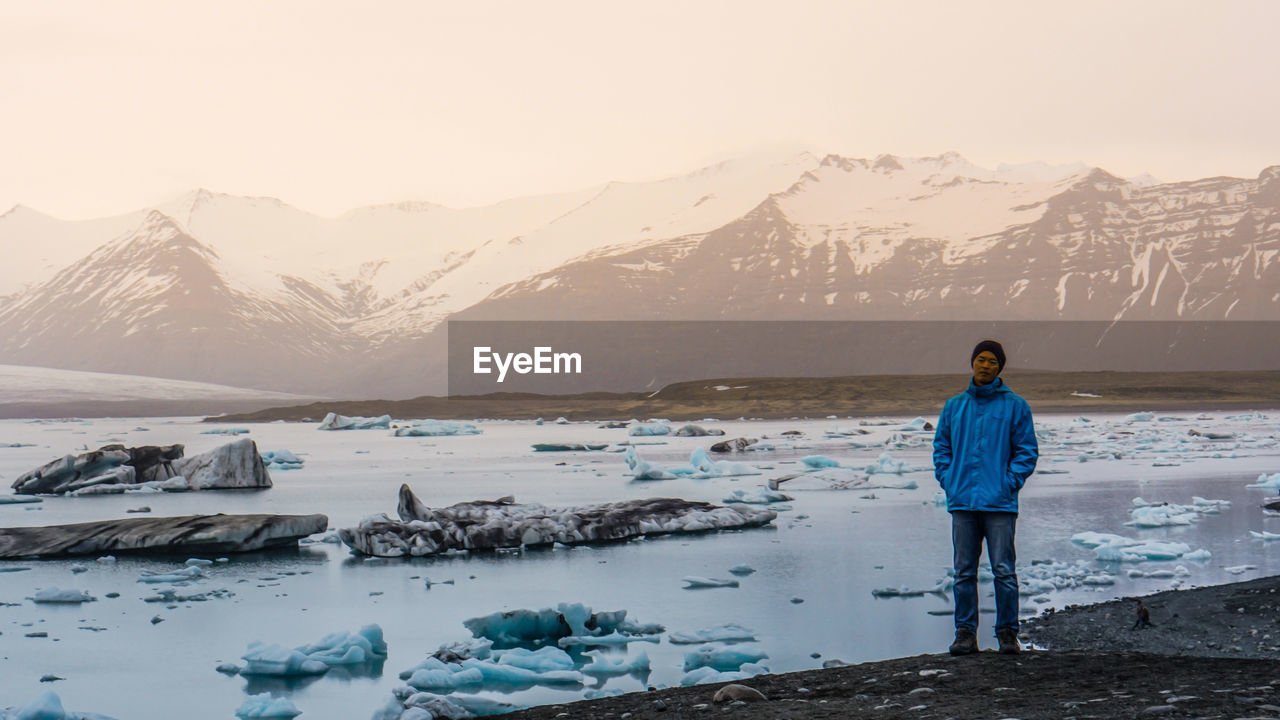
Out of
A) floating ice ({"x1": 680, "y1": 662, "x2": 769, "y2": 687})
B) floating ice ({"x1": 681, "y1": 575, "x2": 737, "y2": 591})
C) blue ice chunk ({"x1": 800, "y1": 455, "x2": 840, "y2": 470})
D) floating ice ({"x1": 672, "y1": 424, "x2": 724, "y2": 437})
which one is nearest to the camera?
floating ice ({"x1": 680, "y1": 662, "x2": 769, "y2": 687})

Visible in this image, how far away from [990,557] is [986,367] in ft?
3.31

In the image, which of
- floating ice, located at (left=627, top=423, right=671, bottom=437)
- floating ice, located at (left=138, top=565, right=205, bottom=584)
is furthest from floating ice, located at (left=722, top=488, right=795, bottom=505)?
floating ice, located at (left=627, top=423, right=671, bottom=437)

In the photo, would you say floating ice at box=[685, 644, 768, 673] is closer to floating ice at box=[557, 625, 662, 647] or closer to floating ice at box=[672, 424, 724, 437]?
floating ice at box=[557, 625, 662, 647]

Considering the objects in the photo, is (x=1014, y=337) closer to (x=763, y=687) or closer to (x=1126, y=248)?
(x=1126, y=248)

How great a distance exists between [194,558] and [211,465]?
10282 millimetres

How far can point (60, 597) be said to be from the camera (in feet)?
32.5

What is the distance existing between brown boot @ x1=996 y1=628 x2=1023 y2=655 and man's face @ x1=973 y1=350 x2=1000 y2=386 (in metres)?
1.36

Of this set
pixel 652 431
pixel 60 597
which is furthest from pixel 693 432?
pixel 60 597

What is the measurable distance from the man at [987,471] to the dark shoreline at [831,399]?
60.4 meters

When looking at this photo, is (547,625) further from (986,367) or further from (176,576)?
(176,576)

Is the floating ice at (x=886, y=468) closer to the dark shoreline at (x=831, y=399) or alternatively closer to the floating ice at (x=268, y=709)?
the floating ice at (x=268, y=709)

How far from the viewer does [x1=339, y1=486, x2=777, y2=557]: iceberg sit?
41.2 feet

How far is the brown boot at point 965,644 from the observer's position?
251 inches

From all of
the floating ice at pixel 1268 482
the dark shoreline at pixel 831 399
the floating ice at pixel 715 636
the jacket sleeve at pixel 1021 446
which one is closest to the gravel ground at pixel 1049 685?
the jacket sleeve at pixel 1021 446
